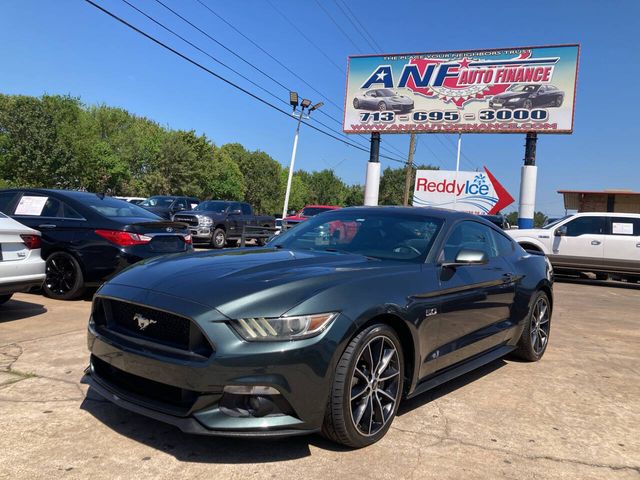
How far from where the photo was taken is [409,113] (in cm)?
2223

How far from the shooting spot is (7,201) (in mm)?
7719

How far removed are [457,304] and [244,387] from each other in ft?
6.27

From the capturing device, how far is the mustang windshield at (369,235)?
12.9 ft

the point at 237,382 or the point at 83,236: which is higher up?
the point at 83,236

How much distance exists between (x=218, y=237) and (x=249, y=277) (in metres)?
15.4

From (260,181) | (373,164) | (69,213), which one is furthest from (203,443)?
(260,181)

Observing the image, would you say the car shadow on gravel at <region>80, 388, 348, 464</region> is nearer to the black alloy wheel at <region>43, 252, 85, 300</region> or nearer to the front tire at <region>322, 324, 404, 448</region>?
the front tire at <region>322, 324, 404, 448</region>

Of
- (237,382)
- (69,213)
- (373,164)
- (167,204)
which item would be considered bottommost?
(237,382)

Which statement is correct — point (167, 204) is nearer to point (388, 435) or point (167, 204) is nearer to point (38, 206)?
point (38, 206)

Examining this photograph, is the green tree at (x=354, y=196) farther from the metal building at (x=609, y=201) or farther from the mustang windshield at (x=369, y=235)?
the mustang windshield at (x=369, y=235)

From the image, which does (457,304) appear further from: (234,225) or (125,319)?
(234,225)

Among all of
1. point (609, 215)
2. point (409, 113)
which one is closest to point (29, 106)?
point (409, 113)

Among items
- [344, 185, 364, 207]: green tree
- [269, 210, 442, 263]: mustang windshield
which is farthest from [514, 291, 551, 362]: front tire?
[344, 185, 364, 207]: green tree

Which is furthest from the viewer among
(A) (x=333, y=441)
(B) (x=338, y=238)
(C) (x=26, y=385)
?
(B) (x=338, y=238)
